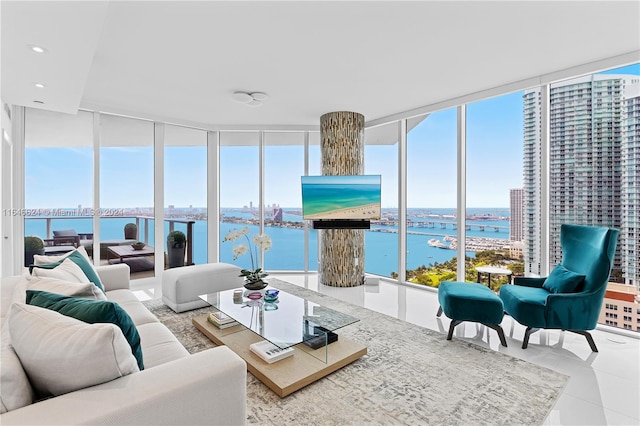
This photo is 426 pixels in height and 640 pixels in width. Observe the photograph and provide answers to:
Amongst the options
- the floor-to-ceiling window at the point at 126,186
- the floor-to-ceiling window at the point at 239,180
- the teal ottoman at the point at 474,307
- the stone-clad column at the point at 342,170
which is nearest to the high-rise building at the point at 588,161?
the teal ottoman at the point at 474,307

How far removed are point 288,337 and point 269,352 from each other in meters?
0.22

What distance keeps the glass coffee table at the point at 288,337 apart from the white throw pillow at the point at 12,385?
4.10 ft

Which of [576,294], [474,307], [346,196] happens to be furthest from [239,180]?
[576,294]

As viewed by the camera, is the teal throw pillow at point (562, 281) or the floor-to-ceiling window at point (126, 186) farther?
the floor-to-ceiling window at point (126, 186)

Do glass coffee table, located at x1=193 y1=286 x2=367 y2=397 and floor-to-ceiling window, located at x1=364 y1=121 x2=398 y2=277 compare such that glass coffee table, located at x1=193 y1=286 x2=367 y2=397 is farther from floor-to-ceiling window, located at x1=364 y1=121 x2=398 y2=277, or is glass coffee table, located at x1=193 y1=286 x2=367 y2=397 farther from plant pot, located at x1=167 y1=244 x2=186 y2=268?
plant pot, located at x1=167 y1=244 x2=186 y2=268

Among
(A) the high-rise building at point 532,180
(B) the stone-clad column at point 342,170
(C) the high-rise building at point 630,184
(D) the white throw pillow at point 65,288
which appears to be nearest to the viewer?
(D) the white throw pillow at point 65,288

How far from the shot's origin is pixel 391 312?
3537mm

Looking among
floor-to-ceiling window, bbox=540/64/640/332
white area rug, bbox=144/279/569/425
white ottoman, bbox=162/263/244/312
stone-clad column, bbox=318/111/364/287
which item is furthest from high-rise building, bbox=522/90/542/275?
white ottoman, bbox=162/263/244/312

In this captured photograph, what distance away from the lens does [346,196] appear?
15.0 ft

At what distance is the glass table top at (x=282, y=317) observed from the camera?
223cm

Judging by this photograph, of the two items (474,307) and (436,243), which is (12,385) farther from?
(436,243)

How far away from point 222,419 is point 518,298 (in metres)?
2.61

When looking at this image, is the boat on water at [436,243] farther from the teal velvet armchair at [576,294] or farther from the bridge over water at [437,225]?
the teal velvet armchair at [576,294]

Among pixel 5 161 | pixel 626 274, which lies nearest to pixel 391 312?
pixel 626 274
